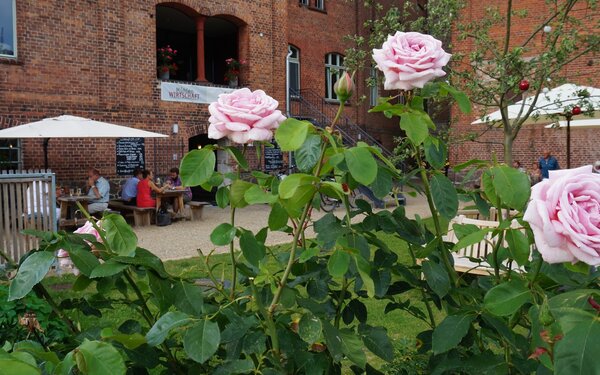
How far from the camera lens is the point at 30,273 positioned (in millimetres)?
1146

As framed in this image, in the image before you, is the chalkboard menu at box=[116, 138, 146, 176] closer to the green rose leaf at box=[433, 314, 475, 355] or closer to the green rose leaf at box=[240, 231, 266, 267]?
the green rose leaf at box=[240, 231, 266, 267]

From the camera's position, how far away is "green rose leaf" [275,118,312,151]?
1168mm

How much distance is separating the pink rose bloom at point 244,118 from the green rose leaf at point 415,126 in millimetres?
285

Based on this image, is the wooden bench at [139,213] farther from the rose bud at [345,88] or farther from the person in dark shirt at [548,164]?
the rose bud at [345,88]

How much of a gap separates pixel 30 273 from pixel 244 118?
0.56m

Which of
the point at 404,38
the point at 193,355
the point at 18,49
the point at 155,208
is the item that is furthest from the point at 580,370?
the point at 18,49

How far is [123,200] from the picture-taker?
12.6m

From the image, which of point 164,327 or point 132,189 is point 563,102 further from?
point 132,189

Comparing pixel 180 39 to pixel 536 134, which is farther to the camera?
pixel 180 39

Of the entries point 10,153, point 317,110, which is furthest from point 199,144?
point 10,153

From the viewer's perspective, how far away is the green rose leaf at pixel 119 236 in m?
1.27

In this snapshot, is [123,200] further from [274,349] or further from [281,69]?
[274,349]

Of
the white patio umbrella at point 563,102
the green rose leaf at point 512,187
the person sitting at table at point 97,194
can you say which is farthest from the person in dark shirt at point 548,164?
the green rose leaf at point 512,187

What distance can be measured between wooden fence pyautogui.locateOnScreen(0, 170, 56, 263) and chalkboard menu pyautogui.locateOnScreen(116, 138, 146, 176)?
7655mm
